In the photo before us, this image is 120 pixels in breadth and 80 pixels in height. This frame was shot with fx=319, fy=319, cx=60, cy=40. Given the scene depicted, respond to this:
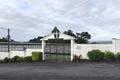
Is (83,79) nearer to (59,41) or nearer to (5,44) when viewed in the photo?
(59,41)

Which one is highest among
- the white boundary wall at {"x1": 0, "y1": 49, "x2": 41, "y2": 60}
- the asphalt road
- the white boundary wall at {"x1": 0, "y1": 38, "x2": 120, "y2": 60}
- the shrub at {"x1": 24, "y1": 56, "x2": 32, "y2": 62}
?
the white boundary wall at {"x1": 0, "y1": 38, "x2": 120, "y2": 60}

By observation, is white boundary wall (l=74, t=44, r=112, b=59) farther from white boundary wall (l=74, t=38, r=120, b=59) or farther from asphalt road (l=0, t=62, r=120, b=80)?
asphalt road (l=0, t=62, r=120, b=80)

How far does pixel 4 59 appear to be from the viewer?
4069 cm

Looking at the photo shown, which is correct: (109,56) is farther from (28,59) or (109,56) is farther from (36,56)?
(28,59)

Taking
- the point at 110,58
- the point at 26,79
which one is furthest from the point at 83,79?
the point at 110,58

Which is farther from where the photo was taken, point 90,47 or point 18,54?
point 18,54

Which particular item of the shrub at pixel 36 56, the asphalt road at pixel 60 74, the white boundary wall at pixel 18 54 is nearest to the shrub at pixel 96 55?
the shrub at pixel 36 56

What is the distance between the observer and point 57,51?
41438 millimetres

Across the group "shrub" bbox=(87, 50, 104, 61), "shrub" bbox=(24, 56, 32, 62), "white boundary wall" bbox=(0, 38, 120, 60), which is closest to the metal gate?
"white boundary wall" bbox=(0, 38, 120, 60)

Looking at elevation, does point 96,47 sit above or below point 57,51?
above

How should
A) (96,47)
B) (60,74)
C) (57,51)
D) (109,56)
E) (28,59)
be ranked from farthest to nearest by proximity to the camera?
(57,51), (28,59), (96,47), (109,56), (60,74)

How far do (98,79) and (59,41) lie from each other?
25669mm

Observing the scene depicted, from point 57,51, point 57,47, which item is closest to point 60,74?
point 57,51

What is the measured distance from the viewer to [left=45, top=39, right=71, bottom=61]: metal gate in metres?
40.8
